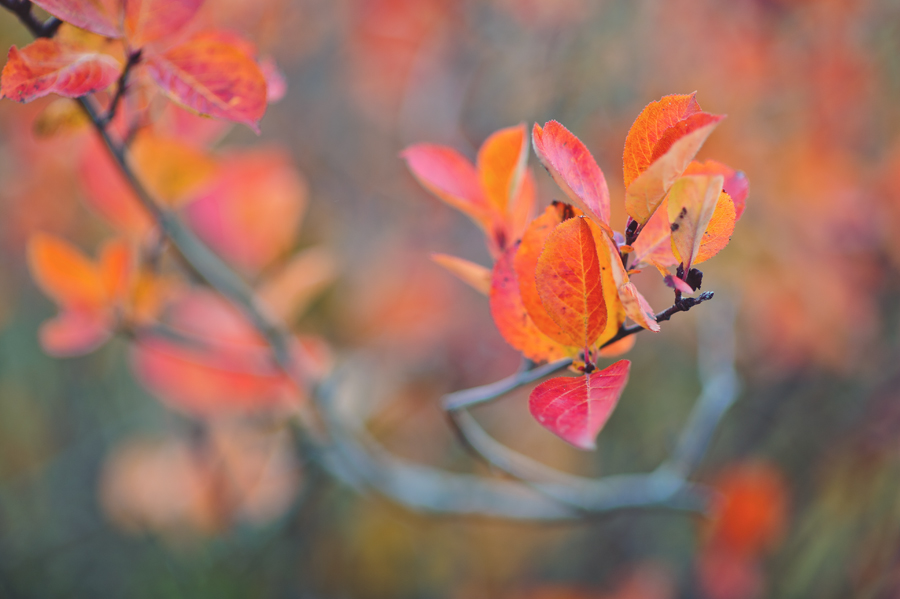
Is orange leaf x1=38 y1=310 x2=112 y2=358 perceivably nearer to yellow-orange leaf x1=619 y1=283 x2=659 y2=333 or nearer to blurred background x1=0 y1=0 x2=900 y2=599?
blurred background x1=0 y1=0 x2=900 y2=599

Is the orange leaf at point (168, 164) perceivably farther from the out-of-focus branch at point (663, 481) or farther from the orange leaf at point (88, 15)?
the out-of-focus branch at point (663, 481)

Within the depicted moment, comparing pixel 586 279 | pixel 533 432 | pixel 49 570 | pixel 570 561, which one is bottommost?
pixel 49 570

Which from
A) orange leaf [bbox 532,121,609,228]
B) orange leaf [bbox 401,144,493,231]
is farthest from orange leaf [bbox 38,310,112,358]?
orange leaf [bbox 532,121,609,228]

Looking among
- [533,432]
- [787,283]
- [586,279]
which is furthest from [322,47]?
[586,279]

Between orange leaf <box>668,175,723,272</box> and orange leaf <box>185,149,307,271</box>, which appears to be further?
orange leaf <box>185,149,307,271</box>

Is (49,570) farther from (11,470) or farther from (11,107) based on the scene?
(11,107)

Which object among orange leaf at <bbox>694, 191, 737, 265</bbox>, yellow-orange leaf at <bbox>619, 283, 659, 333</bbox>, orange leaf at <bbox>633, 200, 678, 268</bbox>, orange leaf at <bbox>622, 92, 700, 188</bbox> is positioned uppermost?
orange leaf at <bbox>622, 92, 700, 188</bbox>

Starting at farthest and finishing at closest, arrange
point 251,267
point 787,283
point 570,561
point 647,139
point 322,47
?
point 322,47
point 570,561
point 787,283
point 251,267
point 647,139
